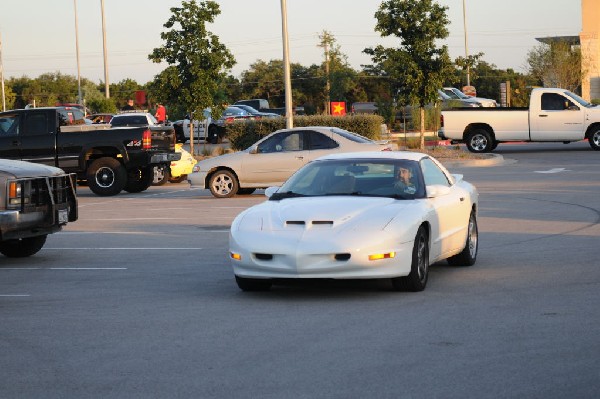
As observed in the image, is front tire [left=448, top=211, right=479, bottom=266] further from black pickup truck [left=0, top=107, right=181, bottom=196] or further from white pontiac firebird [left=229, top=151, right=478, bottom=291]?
black pickup truck [left=0, top=107, right=181, bottom=196]

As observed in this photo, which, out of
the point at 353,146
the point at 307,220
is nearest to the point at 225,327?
the point at 307,220

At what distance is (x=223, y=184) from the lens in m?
25.0

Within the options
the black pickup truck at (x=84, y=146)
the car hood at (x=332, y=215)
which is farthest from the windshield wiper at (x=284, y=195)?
the black pickup truck at (x=84, y=146)

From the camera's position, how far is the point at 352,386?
719 cm

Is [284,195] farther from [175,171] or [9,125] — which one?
[175,171]

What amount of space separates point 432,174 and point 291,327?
12.6ft

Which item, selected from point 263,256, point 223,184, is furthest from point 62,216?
point 223,184

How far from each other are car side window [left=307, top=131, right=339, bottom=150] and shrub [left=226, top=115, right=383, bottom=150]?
504 inches

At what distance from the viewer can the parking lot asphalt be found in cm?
733

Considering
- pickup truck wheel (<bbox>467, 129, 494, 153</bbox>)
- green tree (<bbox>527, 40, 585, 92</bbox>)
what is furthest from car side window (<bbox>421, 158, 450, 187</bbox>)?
green tree (<bbox>527, 40, 585, 92</bbox>)

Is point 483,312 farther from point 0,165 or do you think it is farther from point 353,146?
point 353,146

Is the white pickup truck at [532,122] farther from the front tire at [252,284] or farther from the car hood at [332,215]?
the front tire at [252,284]

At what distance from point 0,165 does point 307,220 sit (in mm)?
5106

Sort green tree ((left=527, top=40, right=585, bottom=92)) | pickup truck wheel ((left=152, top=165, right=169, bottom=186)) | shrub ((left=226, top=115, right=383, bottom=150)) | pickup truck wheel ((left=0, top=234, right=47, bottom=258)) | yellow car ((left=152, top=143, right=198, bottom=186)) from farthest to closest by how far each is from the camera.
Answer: green tree ((left=527, top=40, right=585, bottom=92)), shrub ((left=226, top=115, right=383, bottom=150)), yellow car ((left=152, top=143, right=198, bottom=186)), pickup truck wheel ((left=152, top=165, right=169, bottom=186)), pickup truck wheel ((left=0, top=234, right=47, bottom=258))
